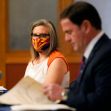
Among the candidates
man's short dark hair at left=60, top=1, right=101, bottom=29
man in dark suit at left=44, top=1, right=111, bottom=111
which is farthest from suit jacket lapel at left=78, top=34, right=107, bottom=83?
man's short dark hair at left=60, top=1, right=101, bottom=29

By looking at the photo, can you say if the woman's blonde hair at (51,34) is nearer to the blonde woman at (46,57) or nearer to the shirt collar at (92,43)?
the blonde woman at (46,57)

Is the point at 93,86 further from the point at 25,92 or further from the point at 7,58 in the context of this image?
the point at 7,58


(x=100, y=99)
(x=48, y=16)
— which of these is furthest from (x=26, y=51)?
(x=100, y=99)

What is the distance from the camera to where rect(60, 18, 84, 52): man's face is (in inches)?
74.5

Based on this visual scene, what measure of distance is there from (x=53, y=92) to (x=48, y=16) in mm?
3296

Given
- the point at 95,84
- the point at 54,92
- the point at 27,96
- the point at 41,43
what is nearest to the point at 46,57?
the point at 41,43

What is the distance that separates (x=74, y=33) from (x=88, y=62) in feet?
0.54

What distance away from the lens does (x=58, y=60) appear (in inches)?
115

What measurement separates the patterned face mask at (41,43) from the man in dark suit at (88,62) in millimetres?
1081

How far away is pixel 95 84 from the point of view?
5.94 ft

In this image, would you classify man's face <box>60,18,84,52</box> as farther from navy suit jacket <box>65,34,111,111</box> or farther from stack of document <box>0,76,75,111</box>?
stack of document <box>0,76,75,111</box>

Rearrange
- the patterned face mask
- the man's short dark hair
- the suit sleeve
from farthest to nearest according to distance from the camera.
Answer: the patterned face mask, the man's short dark hair, the suit sleeve

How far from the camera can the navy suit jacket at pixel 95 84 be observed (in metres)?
1.75

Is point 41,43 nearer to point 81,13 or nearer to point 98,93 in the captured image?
point 81,13
